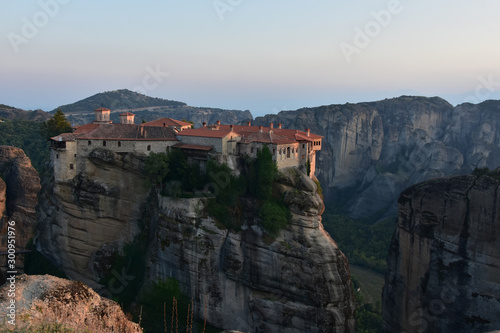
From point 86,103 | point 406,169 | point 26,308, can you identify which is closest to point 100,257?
point 26,308

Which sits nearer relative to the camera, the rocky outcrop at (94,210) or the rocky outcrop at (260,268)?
the rocky outcrop at (260,268)

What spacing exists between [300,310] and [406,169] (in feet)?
233

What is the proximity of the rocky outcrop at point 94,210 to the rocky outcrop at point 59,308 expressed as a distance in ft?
77.3

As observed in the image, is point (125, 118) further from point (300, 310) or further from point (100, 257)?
point (300, 310)

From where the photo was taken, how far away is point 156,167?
37688 millimetres

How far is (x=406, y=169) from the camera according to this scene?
96.2m

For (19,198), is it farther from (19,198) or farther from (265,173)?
(265,173)

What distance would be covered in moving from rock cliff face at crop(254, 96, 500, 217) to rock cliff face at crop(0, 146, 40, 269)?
59.8m

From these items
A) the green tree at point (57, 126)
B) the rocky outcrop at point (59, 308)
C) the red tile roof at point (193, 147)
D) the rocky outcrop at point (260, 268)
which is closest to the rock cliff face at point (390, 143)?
the rocky outcrop at point (260, 268)

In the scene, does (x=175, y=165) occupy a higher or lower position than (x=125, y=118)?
lower

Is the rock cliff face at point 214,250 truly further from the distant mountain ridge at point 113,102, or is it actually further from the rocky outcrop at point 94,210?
the distant mountain ridge at point 113,102

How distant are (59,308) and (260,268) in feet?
72.6

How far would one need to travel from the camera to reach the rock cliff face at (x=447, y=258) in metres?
28.8

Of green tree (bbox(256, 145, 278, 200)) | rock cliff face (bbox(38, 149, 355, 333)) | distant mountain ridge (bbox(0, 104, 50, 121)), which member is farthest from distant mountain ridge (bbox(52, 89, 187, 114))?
green tree (bbox(256, 145, 278, 200))
